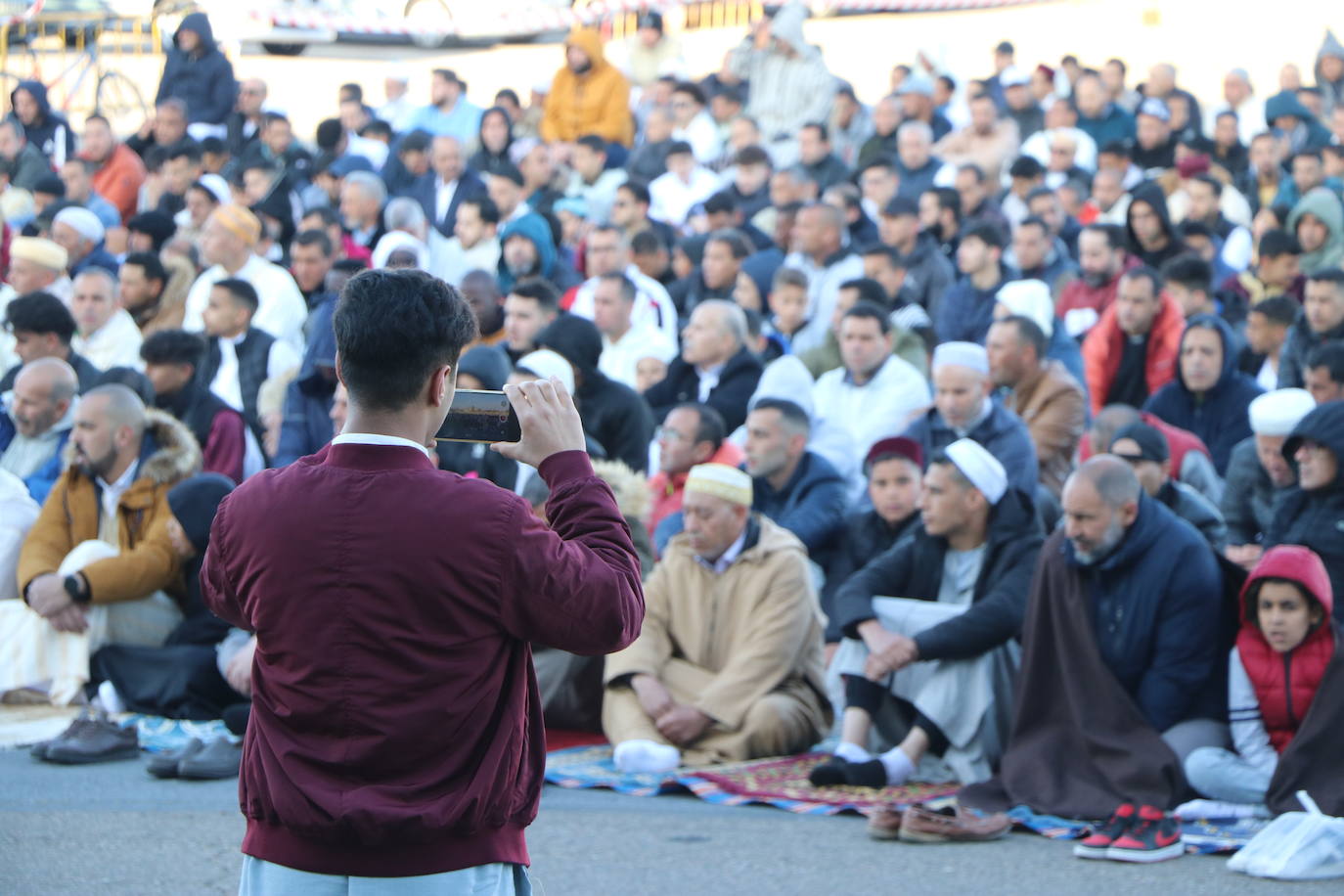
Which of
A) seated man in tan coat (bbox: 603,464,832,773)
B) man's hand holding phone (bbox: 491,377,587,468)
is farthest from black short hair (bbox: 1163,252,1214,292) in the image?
man's hand holding phone (bbox: 491,377,587,468)

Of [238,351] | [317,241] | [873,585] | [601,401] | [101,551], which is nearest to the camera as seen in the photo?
[873,585]

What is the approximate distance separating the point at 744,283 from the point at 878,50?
33.9ft

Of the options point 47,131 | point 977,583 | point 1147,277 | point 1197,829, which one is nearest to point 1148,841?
point 1197,829

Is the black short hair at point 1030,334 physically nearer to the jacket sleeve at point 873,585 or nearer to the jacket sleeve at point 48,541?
the jacket sleeve at point 873,585

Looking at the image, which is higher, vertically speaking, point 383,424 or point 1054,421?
point 1054,421

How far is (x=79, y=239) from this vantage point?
12109 mm

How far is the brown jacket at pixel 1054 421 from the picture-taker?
27.7 ft

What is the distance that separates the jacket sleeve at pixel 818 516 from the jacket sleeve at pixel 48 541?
117 inches

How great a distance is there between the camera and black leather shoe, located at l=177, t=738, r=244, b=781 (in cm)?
635

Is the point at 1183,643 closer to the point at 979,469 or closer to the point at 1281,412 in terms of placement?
the point at 979,469

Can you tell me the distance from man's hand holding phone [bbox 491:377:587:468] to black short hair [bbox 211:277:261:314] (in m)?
7.14

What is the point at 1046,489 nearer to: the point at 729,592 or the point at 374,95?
the point at 729,592

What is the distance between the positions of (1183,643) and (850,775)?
3.89 feet

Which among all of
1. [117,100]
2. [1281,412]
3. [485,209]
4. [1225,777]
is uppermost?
[117,100]
